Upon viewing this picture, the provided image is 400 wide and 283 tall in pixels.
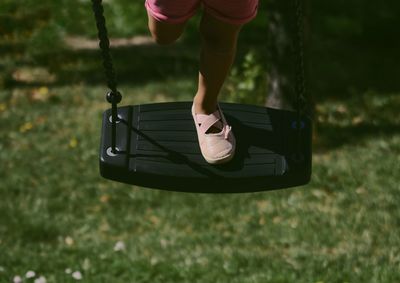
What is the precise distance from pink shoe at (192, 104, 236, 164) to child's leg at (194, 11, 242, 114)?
0.13 ft

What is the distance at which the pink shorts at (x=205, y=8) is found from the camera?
8.96 ft

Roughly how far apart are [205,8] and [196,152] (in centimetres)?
55

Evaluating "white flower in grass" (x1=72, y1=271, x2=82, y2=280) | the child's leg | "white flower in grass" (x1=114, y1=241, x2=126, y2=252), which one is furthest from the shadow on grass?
the child's leg

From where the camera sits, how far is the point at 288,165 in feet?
9.14

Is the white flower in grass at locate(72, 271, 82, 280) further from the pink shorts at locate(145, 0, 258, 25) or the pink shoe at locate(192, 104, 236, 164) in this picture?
the pink shorts at locate(145, 0, 258, 25)

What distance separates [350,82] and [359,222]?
3.73 meters

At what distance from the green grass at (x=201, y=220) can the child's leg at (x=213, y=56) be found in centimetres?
147

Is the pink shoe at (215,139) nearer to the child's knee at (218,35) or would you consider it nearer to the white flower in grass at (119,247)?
the child's knee at (218,35)

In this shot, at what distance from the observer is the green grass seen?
4.38 metres

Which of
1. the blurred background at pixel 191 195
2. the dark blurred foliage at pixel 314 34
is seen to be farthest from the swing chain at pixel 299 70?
the dark blurred foliage at pixel 314 34

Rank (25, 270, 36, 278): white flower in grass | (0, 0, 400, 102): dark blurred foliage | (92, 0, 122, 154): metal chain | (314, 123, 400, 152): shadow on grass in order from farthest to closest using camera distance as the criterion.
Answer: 1. (0, 0, 400, 102): dark blurred foliage
2. (314, 123, 400, 152): shadow on grass
3. (25, 270, 36, 278): white flower in grass
4. (92, 0, 122, 154): metal chain

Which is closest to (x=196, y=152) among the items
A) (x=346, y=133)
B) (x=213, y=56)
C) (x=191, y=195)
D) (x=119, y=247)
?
(x=213, y=56)

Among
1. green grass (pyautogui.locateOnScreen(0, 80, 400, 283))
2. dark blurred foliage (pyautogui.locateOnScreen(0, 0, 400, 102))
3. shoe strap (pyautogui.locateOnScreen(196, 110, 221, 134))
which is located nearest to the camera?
shoe strap (pyautogui.locateOnScreen(196, 110, 221, 134))

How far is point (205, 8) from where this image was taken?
2.83 meters
